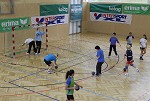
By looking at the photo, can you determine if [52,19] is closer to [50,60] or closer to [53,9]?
[53,9]

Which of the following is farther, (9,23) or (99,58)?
(9,23)

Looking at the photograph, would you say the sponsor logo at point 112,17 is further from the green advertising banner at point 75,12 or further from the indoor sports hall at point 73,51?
the green advertising banner at point 75,12

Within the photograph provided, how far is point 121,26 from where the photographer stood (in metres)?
22.0

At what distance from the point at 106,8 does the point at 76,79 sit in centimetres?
1337

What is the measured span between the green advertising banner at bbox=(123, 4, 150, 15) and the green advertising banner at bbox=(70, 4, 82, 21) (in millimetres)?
3937

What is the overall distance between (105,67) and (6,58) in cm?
536

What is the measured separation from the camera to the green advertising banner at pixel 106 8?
21.8m

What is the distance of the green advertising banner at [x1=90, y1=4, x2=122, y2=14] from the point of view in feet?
71.5

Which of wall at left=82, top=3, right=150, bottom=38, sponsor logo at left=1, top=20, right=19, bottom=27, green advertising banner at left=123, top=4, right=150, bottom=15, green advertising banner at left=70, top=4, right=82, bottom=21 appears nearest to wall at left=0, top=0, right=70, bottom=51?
sponsor logo at left=1, top=20, right=19, bottom=27

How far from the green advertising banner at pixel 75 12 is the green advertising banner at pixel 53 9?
92 centimetres

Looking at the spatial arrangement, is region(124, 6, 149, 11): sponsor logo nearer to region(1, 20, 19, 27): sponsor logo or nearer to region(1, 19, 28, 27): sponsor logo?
region(1, 19, 28, 27): sponsor logo

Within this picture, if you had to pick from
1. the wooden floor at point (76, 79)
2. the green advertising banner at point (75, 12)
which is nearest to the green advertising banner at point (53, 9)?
the green advertising banner at point (75, 12)

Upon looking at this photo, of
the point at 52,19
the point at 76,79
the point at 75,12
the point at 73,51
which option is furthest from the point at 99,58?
the point at 75,12

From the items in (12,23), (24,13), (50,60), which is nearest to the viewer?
(50,60)
